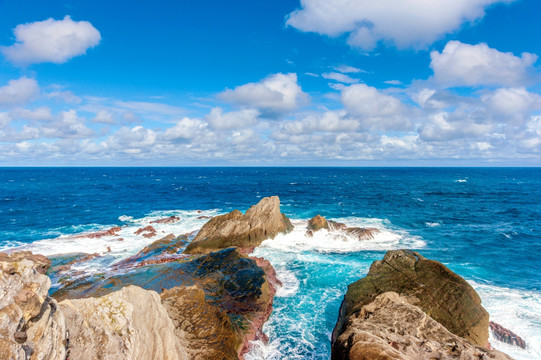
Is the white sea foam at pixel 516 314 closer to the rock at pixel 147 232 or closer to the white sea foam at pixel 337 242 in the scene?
the white sea foam at pixel 337 242

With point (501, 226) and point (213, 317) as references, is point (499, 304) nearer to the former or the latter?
point (213, 317)

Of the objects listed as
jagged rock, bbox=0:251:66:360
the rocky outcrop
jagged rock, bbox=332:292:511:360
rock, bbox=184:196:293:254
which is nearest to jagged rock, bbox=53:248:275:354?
rock, bbox=184:196:293:254

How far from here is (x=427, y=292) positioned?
19.6 m

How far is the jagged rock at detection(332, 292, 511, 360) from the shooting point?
10.7 metres

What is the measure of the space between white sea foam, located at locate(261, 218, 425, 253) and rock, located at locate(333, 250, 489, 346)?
1548 centimetres

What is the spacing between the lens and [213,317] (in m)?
17.7

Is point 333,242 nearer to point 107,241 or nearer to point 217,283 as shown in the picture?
point 217,283

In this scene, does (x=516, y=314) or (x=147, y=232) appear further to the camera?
(x=147, y=232)

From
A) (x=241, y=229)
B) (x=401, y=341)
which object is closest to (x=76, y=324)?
(x=401, y=341)

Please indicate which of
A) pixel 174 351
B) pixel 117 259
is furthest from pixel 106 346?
pixel 117 259

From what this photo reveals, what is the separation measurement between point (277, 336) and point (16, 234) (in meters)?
51.2

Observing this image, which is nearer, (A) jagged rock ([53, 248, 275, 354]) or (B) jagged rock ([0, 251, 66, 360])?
(B) jagged rock ([0, 251, 66, 360])

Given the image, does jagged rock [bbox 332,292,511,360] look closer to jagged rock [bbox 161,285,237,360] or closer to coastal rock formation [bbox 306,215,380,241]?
jagged rock [bbox 161,285,237,360]

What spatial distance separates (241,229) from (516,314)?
29735 mm
